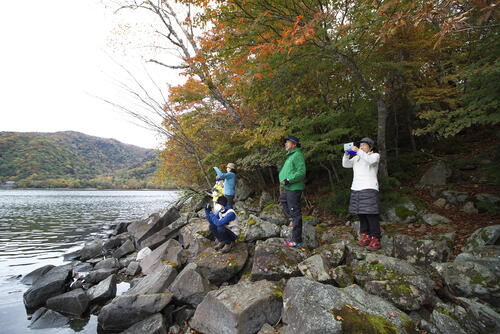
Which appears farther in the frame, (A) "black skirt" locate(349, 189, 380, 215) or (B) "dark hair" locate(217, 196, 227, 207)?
(B) "dark hair" locate(217, 196, 227, 207)

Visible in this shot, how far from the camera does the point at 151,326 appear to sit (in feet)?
15.5

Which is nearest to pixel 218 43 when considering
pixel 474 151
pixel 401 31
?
pixel 401 31

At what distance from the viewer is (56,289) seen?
709 cm

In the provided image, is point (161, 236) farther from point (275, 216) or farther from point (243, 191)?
point (275, 216)

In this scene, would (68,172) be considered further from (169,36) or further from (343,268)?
(343,268)

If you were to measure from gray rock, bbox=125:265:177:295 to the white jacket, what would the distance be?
16.1 ft

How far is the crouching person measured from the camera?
5930 millimetres

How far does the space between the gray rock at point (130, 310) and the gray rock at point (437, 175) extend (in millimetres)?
8240

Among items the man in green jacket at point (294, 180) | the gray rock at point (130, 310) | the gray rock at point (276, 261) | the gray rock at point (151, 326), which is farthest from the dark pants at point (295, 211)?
the gray rock at point (151, 326)

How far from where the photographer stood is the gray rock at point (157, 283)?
5.69m

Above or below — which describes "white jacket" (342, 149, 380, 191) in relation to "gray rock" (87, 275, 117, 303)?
above

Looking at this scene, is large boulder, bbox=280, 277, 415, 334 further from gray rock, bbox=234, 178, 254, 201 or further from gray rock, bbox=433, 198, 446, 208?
gray rock, bbox=234, 178, 254, 201

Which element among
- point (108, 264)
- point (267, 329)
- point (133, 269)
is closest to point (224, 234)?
point (267, 329)

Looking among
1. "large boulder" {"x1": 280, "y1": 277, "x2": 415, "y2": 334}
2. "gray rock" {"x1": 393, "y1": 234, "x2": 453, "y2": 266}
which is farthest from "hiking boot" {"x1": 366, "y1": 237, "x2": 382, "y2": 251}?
"large boulder" {"x1": 280, "y1": 277, "x2": 415, "y2": 334}
